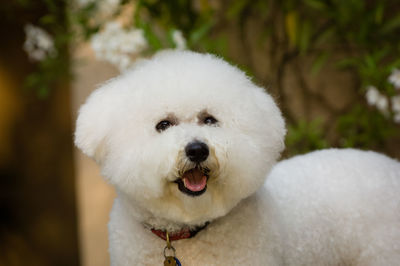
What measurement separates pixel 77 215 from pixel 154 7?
145 cm

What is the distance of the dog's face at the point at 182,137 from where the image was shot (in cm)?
131

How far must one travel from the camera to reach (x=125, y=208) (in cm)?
153

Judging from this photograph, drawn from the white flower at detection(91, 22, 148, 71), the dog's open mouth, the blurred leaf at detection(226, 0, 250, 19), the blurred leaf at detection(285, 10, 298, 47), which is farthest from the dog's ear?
the blurred leaf at detection(285, 10, 298, 47)

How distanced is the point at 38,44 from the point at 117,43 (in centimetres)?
56

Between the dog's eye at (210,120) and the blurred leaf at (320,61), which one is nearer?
the dog's eye at (210,120)

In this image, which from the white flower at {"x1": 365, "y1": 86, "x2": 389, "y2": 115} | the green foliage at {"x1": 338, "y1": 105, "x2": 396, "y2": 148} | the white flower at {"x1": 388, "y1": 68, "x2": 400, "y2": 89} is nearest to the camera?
the white flower at {"x1": 388, "y1": 68, "x2": 400, "y2": 89}

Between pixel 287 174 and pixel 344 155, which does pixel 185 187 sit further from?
pixel 344 155

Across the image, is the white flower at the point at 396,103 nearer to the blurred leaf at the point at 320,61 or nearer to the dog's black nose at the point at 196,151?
the blurred leaf at the point at 320,61

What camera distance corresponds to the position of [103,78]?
3.09 metres

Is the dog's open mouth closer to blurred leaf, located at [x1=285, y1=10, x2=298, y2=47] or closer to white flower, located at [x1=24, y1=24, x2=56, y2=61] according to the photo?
white flower, located at [x1=24, y1=24, x2=56, y2=61]

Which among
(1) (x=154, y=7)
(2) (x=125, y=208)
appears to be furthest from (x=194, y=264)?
(1) (x=154, y=7)

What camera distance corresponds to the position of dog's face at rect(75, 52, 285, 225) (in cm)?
131

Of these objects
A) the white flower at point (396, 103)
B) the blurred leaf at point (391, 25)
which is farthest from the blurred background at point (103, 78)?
the white flower at point (396, 103)

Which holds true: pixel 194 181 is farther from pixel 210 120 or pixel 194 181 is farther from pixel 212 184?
pixel 210 120
